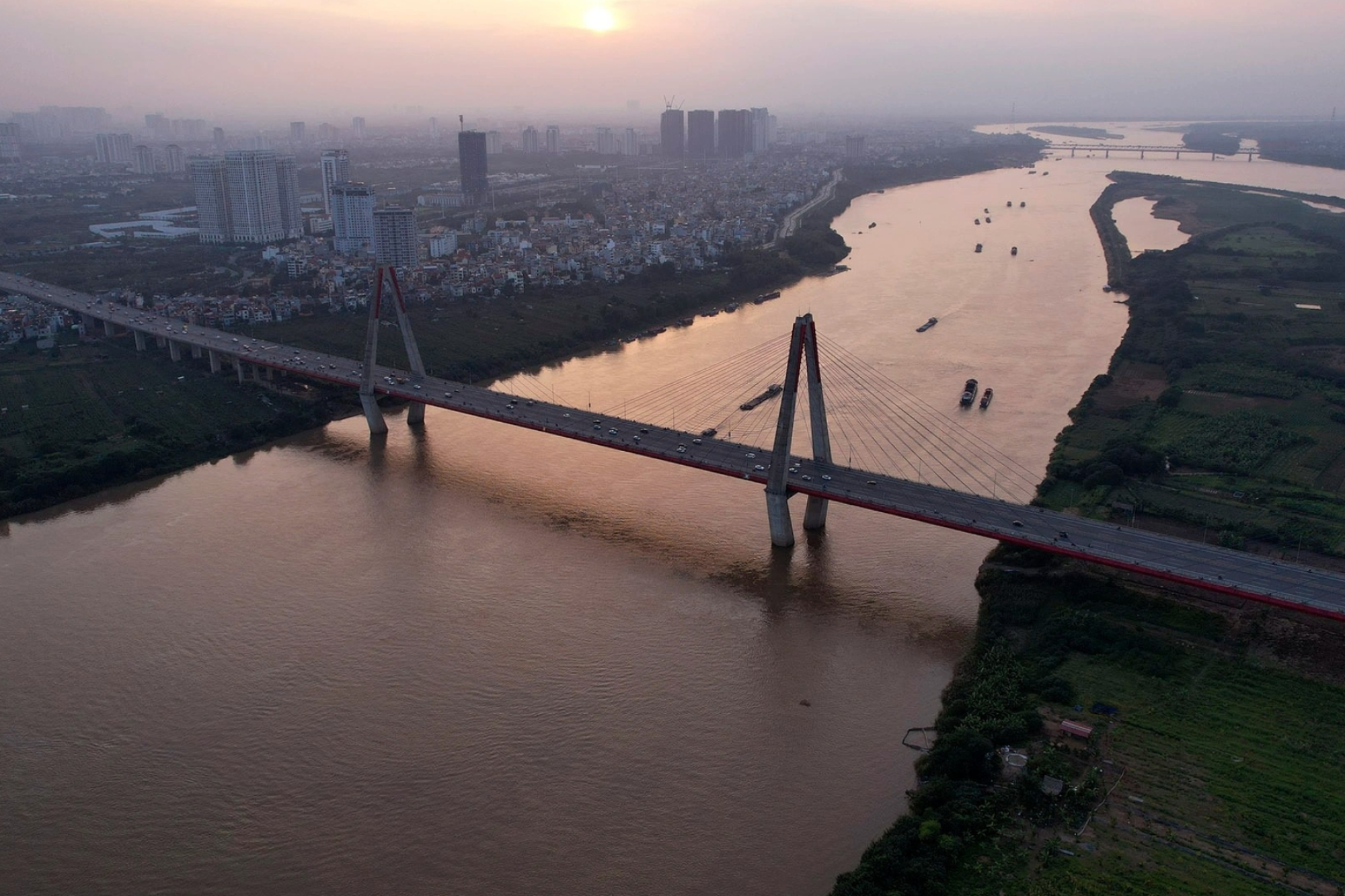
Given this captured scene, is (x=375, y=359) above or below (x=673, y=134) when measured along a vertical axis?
below

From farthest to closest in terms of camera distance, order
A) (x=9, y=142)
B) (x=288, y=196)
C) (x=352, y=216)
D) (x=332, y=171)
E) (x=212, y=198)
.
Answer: (x=9, y=142) → (x=332, y=171) → (x=288, y=196) → (x=212, y=198) → (x=352, y=216)

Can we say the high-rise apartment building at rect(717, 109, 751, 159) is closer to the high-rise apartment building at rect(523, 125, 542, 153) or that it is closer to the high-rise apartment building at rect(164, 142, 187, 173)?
the high-rise apartment building at rect(523, 125, 542, 153)

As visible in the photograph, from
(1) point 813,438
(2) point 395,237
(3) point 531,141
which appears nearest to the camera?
(1) point 813,438

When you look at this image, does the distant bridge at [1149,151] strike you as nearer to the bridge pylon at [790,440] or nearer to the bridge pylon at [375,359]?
the bridge pylon at [375,359]

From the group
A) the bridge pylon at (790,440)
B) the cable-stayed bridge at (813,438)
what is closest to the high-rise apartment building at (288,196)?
the cable-stayed bridge at (813,438)

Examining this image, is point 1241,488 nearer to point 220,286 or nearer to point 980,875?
point 980,875

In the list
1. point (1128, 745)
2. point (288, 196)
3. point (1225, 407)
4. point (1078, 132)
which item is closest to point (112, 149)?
point (288, 196)

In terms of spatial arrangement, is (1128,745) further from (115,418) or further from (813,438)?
(115,418)

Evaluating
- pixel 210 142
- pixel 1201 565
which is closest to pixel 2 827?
pixel 1201 565
